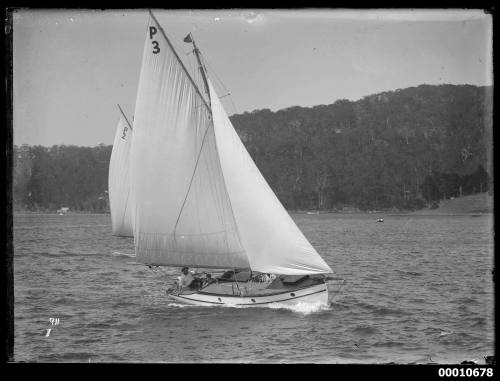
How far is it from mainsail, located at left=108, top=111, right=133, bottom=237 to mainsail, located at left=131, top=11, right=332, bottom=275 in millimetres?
28708

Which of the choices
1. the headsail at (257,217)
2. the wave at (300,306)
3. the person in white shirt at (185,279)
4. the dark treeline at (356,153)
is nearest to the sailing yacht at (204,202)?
the headsail at (257,217)

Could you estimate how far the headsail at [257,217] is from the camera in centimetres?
2675

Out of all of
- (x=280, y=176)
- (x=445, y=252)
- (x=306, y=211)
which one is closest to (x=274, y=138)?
(x=280, y=176)

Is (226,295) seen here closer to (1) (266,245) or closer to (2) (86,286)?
(1) (266,245)

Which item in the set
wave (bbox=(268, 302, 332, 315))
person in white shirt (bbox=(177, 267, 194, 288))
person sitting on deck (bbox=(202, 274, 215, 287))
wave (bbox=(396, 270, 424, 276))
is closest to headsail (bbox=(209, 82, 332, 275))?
wave (bbox=(268, 302, 332, 315))

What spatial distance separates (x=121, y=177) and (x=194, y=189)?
30691mm

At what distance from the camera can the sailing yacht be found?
2700cm

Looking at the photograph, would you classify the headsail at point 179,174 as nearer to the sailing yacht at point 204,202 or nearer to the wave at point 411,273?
the sailing yacht at point 204,202

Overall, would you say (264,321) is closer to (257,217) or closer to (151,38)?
(257,217)

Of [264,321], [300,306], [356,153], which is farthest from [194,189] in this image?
[356,153]

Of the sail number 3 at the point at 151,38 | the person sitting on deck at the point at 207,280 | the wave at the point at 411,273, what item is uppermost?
the sail number 3 at the point at 151,38

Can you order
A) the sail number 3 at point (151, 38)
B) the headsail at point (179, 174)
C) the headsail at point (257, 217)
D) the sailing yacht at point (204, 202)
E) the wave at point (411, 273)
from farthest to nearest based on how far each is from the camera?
the wave at point (411, 273) < the headsail at point (179, 174) < the sailing yacht at point (204, 202) < the headsail at point (257, 217) < the sail number 3 at point (151, 38)

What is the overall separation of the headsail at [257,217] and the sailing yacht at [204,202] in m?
0.04

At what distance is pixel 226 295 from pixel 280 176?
108 meters
